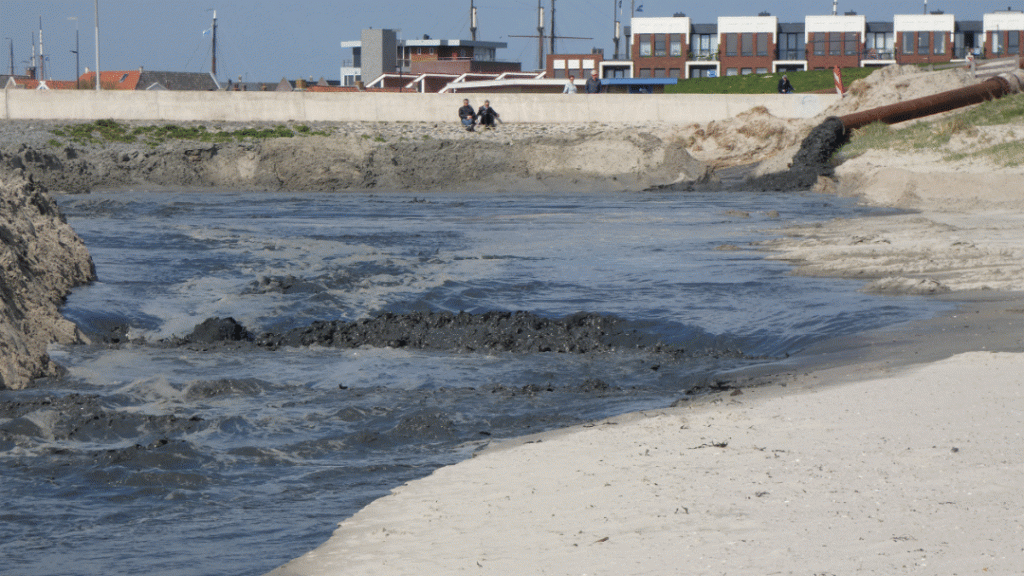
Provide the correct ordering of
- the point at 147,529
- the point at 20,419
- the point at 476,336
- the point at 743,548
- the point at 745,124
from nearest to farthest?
the point at 743,548, the point at 147,529, the point at 20,419, the point at 476,336, the point at 745,124

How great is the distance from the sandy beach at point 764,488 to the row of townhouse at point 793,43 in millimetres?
88555

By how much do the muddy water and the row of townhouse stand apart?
8014 cm

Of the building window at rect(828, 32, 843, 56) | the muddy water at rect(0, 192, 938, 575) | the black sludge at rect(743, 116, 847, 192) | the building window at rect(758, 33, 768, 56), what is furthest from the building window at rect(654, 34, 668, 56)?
the muddy water at rect(0, 192, 938, 575)

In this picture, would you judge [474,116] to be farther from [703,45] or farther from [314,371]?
[703,45]

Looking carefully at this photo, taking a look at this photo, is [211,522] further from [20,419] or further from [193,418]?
[20,419]

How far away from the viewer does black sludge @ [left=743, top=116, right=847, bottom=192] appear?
28031 millimetres

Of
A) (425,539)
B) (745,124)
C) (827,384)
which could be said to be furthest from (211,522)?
(745,124)

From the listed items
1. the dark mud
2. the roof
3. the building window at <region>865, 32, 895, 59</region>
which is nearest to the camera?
the dark mud

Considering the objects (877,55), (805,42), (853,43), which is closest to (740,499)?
(805,42)

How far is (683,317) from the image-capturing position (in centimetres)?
1096

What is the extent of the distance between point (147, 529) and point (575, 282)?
8.49 m

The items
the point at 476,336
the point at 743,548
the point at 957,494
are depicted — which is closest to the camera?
the point at 743,548

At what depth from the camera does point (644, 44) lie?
9812 centimetres

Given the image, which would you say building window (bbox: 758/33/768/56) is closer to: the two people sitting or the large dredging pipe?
the two people sitting
